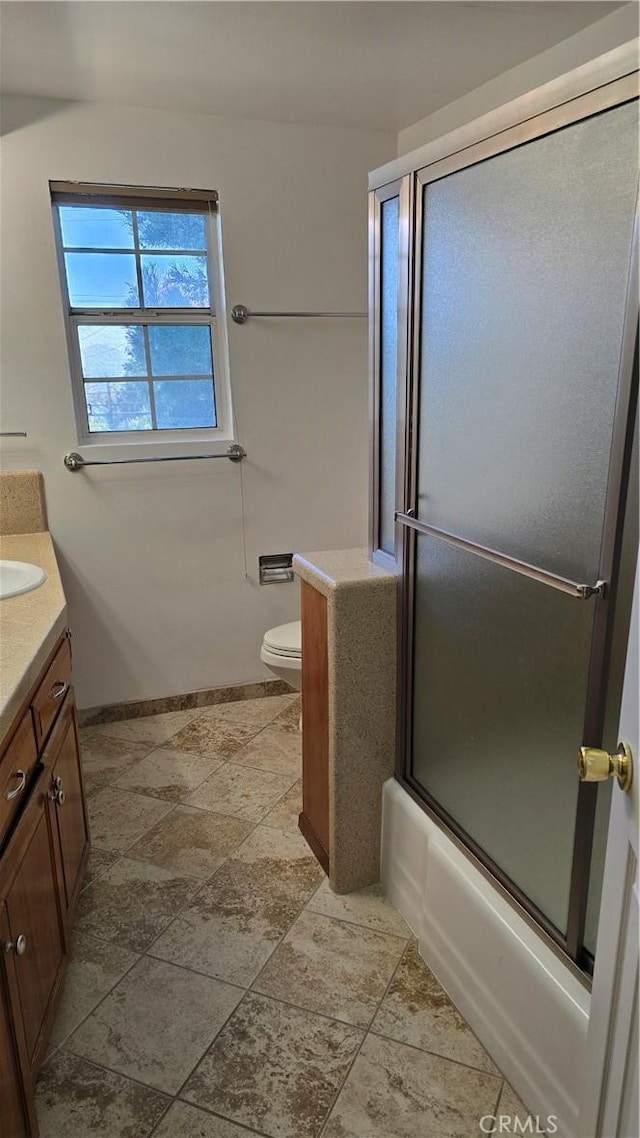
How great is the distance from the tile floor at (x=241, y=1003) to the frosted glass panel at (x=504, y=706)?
44 cm

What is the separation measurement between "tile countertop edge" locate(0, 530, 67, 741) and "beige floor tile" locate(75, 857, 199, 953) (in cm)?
79

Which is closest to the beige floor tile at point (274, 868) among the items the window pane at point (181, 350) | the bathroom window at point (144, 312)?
the bathroom window at point (144, 312)

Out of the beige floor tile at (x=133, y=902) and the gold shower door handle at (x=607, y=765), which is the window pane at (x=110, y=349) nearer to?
the beige floor tile at (x=133, y=902)

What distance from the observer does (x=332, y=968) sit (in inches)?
68.5

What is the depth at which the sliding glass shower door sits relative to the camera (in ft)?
3.56

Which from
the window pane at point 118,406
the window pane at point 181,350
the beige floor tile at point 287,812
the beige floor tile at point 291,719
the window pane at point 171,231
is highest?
the window pane at point 171,231

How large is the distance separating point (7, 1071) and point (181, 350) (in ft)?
7.86

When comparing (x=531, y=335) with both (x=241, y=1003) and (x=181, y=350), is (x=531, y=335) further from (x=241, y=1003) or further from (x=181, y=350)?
(x=181, y=350)

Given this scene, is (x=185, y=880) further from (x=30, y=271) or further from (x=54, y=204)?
(x=54, y=204)

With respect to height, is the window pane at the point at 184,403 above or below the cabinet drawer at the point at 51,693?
above

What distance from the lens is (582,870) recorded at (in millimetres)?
1229

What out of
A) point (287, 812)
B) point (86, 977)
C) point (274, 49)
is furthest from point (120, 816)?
point (274, 49)

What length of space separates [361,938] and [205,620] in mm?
1570

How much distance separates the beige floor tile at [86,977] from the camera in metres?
1.62
